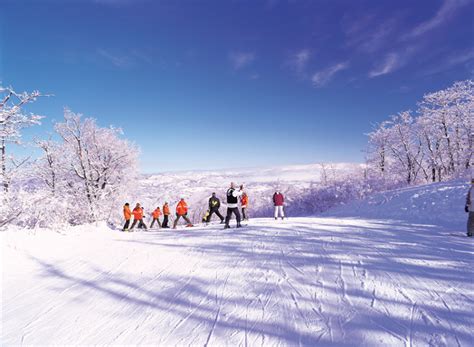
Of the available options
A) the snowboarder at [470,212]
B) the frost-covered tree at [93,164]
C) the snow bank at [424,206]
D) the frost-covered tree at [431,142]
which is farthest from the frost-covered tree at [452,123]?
the frost-covered tree at [93,164]

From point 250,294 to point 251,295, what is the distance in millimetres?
36

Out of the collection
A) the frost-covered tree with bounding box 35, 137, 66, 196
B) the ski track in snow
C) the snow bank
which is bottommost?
the ski track in snow

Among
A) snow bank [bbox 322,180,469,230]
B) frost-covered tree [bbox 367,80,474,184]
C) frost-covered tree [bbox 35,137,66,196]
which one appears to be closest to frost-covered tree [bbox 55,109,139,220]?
frost-covered tree [bbox 35,137,66,196]

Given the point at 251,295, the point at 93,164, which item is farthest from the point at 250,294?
the point at 93,164

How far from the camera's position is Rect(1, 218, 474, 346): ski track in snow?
2814 mm

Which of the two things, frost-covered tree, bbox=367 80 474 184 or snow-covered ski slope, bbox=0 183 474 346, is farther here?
frost-covered tree, bbox=367 80 474 184

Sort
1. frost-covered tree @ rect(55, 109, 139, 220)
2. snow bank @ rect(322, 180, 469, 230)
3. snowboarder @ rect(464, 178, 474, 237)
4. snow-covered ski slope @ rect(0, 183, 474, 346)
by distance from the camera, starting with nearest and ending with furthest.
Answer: snow-covered ski slope @ rect(0, 183, 474, 346), snowboarder @ rect(464, 178, 474, 237), snow bank @ rect(322, 180, 469, 230), frost-covered tree @ rect(55, 109, 139, 220)

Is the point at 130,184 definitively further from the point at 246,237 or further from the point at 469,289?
the point at 469,289

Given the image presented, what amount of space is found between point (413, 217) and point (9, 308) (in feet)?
52.1

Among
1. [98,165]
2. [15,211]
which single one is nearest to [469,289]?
[15,211]

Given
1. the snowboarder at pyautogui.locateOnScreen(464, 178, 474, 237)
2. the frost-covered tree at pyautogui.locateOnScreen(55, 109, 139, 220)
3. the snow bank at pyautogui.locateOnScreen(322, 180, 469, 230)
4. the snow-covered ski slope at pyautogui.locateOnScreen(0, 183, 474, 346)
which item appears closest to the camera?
the snow-covered ski slope at pyautogui.locateOnScreen(0, 183, 474, 346)

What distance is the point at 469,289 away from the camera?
3557mm

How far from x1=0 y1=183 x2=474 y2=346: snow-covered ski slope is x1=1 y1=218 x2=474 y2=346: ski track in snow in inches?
0.7

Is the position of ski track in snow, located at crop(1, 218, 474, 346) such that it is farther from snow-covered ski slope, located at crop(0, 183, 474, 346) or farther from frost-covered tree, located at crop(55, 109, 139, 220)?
frost-covered tree, located at crop(55, 109, 139, 220)
